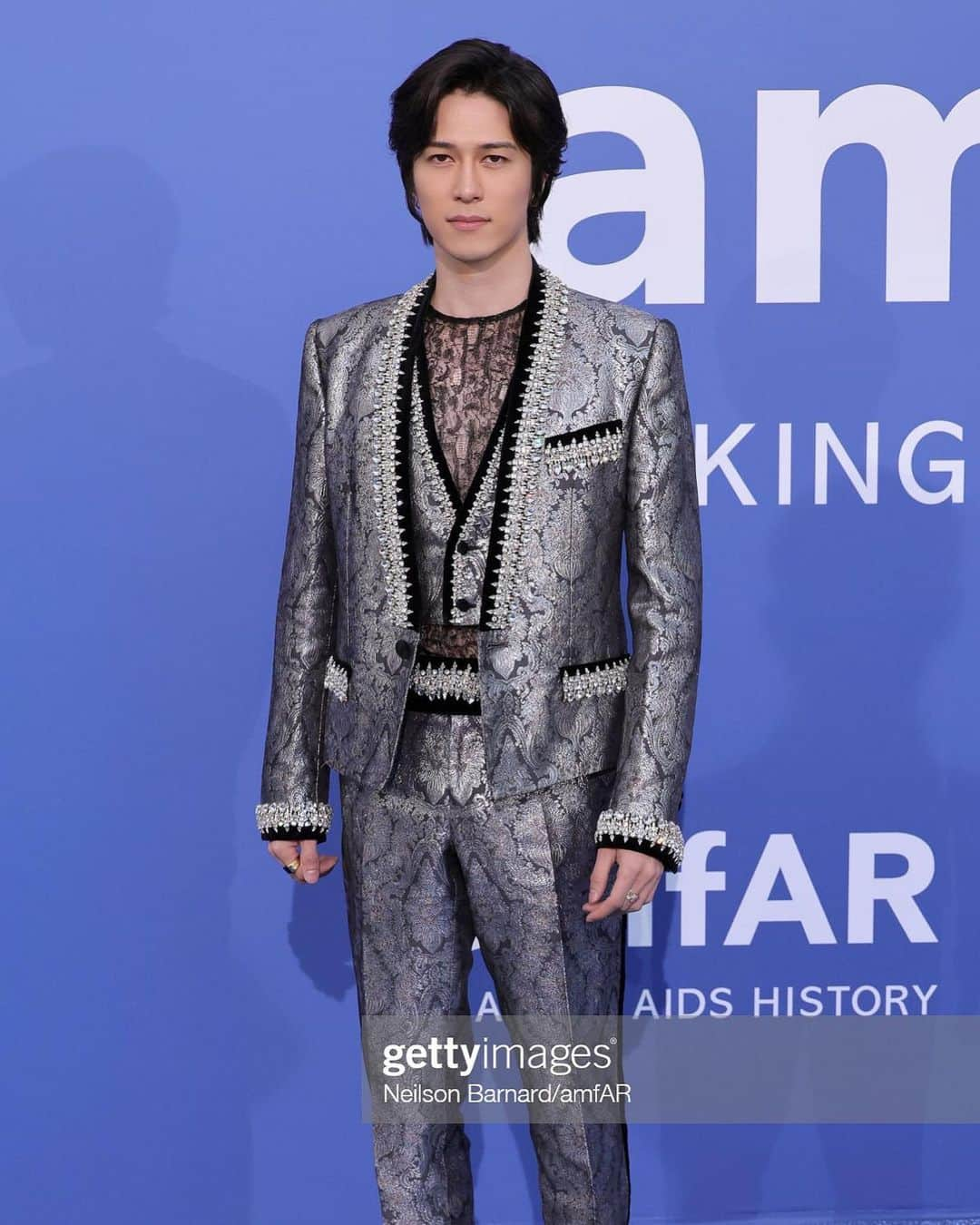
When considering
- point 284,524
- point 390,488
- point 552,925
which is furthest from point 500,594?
point 284,524

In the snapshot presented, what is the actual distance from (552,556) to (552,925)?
446 mm

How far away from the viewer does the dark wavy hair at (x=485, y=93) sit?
1876 millimetres

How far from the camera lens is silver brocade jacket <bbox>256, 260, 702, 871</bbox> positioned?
6.23ft

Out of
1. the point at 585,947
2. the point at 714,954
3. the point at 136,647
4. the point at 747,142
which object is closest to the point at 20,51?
the point at 136,647

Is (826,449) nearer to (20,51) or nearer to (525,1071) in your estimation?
(525,1071)

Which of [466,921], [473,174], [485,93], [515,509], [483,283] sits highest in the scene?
[485,93]

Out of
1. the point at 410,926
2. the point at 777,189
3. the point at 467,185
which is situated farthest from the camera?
the point at 777,189

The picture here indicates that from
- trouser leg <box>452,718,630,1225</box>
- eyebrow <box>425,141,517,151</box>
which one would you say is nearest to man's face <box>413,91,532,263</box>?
eyebrow <box>425,141,517,151</box>

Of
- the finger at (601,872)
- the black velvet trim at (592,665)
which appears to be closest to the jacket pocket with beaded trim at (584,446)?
the black velvet trim at (592,665)

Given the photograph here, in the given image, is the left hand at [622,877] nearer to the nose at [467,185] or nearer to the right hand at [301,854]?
the right hand at [301,854]

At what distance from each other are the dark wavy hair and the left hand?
828 millimetres

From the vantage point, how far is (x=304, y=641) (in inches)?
80.0

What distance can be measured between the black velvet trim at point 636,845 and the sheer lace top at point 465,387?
0.89 feet

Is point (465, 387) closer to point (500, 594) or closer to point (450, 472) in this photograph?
point (450, 472)
